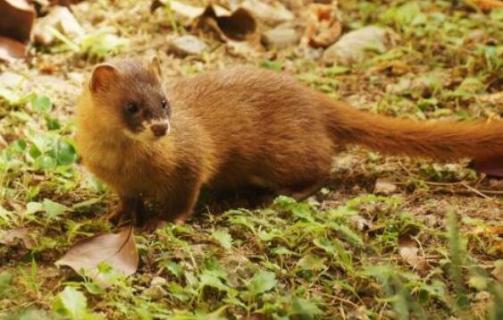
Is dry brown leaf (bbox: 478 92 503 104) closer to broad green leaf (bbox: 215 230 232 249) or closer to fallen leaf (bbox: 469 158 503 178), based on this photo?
fallen leaf (bbox: 469 158 503 178)

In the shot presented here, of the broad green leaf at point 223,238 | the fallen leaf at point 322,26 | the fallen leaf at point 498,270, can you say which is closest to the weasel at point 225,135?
the broad green leaf at point 223,238

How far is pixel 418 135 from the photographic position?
4004 millimetres

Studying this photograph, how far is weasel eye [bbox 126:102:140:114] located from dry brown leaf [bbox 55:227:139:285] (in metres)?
0.48

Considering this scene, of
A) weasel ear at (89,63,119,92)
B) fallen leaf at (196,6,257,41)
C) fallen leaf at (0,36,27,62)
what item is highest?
weasel ear at (89,63,119,92)

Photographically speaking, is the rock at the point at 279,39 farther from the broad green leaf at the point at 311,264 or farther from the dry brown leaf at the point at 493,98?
the broad green leaf at the point at 311,264

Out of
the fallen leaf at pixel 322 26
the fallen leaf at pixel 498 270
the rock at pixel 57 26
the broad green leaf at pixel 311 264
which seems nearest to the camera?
the fallen leaf at pixel 498 270

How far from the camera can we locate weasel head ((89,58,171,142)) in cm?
344

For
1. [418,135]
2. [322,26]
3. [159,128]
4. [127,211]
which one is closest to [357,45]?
[322,26]

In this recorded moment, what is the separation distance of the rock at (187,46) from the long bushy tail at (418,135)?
1.36 m

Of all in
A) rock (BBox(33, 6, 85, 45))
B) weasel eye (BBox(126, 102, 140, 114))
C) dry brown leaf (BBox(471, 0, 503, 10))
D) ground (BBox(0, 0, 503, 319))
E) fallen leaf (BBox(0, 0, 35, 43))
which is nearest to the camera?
ground (BBox(0, 0, 503, 319))

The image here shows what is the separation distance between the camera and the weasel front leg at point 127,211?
3777 mm

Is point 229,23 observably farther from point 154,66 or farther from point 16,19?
point 154,66

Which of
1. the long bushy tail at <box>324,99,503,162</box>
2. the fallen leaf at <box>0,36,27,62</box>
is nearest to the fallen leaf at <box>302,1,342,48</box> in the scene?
the long bushy tail at <box>324,99,503,162</box>

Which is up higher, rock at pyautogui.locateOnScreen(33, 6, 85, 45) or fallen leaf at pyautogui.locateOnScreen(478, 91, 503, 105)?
fallen leaf at pyautogui.locateOnScreen(478, 91, 503, 105)
